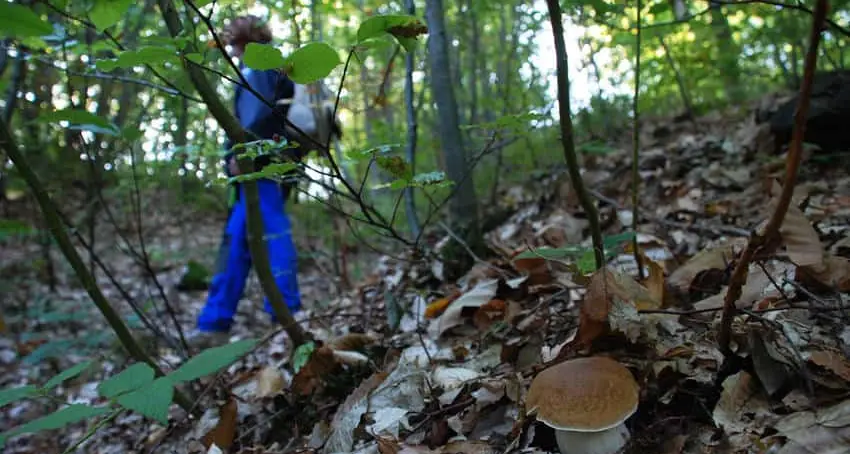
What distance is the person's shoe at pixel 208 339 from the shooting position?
4352mm

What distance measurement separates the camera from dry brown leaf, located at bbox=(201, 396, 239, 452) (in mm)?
2230

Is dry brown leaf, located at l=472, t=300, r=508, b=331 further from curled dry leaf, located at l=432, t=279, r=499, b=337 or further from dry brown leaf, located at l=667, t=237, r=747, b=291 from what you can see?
dry brown leaf, located at l=667, t=237, r=747, b=291

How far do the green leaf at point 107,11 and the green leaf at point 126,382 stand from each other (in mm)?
1041

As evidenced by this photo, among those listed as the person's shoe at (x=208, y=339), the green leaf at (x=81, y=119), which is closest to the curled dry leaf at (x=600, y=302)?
the green leaf at (x=81, y=119)

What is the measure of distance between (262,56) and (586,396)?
3.95 ft

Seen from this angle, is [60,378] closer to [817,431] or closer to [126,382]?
[126,382]

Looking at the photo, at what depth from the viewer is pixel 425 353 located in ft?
7.97

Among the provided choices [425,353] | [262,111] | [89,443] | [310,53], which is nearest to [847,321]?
[425,353]

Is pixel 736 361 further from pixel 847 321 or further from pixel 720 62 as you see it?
pixel 720 62

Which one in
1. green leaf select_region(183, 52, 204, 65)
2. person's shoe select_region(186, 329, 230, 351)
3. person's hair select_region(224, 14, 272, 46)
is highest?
person's hair select_region(224, 14, 272, 46)

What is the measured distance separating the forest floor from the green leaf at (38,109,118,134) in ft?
3.47

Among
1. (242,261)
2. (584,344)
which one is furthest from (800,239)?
(242,261)

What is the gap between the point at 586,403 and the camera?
1.49 metres

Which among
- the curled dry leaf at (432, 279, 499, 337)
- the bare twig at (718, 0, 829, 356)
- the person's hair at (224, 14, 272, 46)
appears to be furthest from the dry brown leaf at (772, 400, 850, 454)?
the person's hair at (224, 14, 272, 46)
